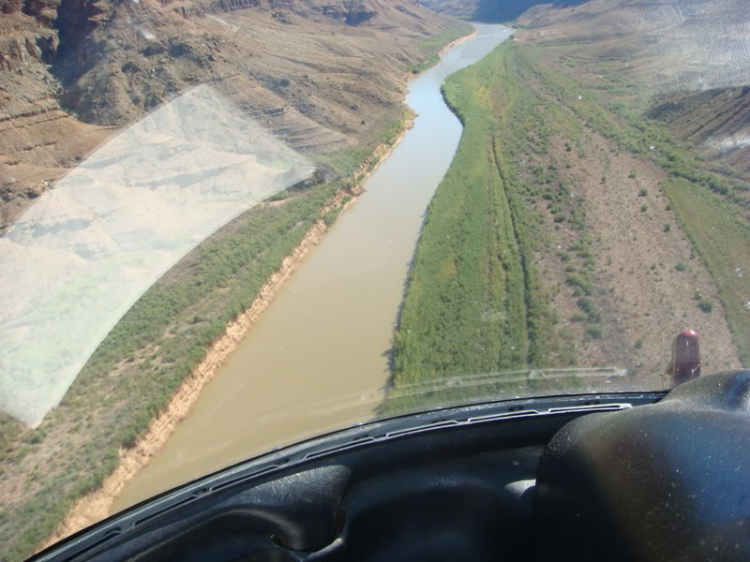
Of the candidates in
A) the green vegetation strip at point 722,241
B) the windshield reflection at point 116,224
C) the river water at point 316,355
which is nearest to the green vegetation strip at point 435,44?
the windshield reflection at point 116,224

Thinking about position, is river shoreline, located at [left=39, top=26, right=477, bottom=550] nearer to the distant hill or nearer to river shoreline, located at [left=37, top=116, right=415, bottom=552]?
river shoreline, located at [left=37, top=116, right=415, bottom=552]

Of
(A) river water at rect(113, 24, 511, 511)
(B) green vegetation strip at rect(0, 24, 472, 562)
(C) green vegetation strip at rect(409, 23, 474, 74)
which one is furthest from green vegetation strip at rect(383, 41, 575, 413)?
(C) green vegetation strip at rect(409, 23, 474, 74)

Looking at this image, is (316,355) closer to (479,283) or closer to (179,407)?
(179,407)

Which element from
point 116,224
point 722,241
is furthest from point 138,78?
point 722,241

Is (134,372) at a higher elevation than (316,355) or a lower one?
lower

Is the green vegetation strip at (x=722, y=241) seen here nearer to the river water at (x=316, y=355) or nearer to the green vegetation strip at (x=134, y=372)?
the river water at (x=316, y=355)
